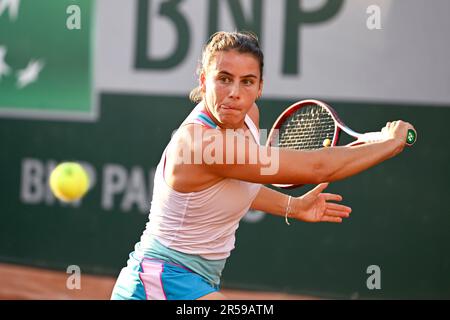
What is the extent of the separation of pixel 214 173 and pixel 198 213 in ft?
0.59

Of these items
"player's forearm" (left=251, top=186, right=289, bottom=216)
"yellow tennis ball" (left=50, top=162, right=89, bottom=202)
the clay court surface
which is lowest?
the clay court surface

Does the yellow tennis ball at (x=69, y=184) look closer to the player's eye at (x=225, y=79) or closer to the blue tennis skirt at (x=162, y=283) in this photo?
the blue tennis skirt at (x=162, y=283)

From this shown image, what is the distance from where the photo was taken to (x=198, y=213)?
2.88m

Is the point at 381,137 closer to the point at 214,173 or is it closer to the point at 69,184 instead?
the point at 214,173

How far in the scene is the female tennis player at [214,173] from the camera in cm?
278

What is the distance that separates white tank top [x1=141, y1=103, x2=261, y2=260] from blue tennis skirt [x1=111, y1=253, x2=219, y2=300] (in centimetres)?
8

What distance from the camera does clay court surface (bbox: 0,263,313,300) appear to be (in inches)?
229

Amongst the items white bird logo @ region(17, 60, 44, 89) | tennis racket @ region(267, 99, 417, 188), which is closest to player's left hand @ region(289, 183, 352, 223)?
tennis racket @ region(267, 99, 417, 188)

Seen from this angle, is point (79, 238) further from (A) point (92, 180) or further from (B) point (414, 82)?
(B) point (414, 82)

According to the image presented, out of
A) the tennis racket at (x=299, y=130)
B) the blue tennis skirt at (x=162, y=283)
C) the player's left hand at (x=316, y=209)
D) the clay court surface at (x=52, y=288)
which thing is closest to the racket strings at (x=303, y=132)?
the tennis racket at (x=299, y=130)

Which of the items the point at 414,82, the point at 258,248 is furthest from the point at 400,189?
the point at 258,248

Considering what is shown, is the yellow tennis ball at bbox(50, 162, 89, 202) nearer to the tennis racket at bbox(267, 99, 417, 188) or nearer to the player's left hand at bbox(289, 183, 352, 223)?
the tennis racket at bbox(267, 99, 417, 188)

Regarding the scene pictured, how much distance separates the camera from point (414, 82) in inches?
208
